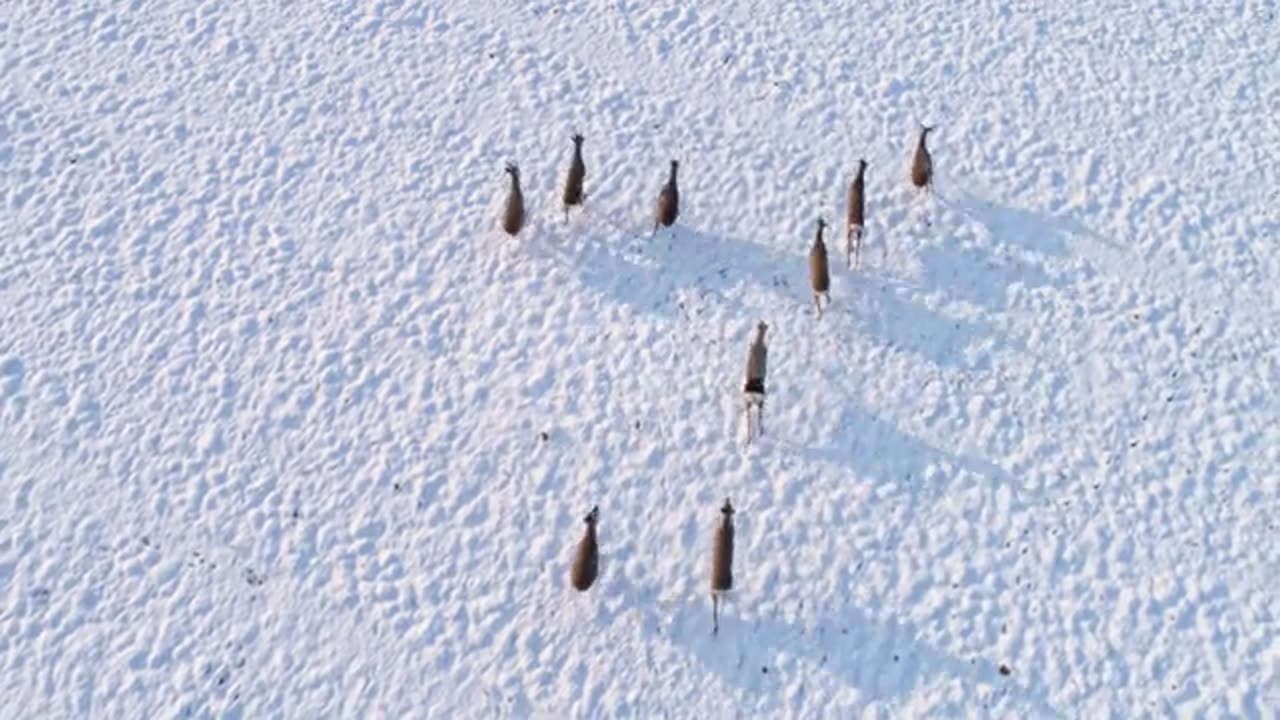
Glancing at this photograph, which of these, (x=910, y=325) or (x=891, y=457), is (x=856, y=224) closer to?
(x=910, y=325)

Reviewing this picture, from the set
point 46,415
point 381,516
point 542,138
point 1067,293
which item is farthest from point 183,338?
point 1067,293

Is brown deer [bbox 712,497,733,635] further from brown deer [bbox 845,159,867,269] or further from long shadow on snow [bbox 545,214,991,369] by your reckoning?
brown deer [bbox 845,159,867,269]

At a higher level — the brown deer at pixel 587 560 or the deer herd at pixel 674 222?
the deer herd at pixel 674 222

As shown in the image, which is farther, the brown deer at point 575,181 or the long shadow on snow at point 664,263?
the brown deer at point 575,181

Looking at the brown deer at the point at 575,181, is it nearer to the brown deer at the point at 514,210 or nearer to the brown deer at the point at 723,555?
the brown deer at the point at 514,210

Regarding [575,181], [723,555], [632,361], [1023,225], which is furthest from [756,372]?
[1023,225]

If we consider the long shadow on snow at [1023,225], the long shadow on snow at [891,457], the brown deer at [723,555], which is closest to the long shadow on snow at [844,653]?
the brown deer at [723,555]
